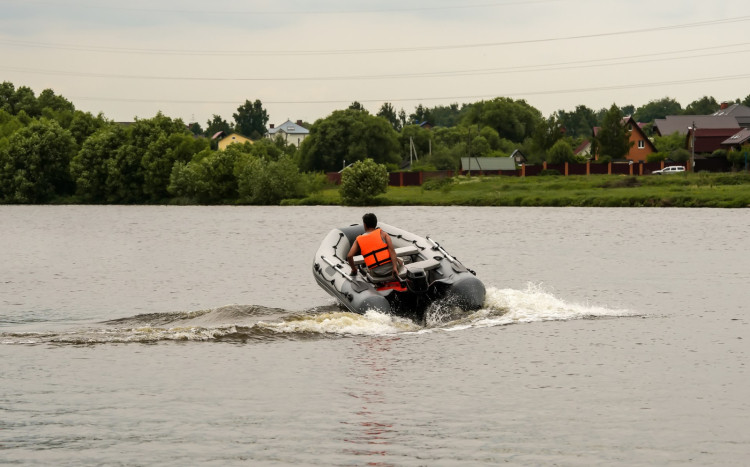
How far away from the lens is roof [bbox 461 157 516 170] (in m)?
108

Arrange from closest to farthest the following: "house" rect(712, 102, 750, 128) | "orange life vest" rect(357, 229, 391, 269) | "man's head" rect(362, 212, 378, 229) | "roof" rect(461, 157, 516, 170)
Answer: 1. "orange life vest" rect(357, 229, 391, 269)
2. "man's head" rect(362, 212, 378, 229)
3. "roof" rect(461, 157, 516, 170)
4. "house" rect(712, 102, 750, 128)

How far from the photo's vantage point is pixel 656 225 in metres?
48.8

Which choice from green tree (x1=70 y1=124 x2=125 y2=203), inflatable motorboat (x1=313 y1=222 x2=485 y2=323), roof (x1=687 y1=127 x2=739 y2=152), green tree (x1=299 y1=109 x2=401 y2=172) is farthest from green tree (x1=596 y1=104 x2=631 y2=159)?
inflatable motorboat (x1=313 y1=222 x2=485 y2=323)

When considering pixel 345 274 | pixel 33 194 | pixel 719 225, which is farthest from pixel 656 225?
pixel 33 194

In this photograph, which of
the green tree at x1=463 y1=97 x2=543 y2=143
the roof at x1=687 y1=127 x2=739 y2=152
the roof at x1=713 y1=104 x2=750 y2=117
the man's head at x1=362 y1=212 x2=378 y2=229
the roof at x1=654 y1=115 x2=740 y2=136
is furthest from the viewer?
the green tree at x1=463 y1=97 x2=543 y2=143

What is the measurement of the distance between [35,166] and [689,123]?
6723cm

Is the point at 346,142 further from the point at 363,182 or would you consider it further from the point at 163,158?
the point at 363,182

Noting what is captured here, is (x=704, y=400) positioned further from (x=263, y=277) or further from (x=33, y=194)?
(x=33, y=194)

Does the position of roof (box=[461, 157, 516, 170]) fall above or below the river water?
above

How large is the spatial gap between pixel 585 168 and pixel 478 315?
239 feet

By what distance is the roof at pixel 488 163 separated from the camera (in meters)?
108

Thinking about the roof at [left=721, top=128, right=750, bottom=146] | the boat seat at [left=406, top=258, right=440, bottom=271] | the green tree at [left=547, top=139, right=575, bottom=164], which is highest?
the roof at [left=721, top=128, right=750, bottom=146]

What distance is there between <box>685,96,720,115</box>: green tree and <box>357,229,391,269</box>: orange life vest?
14839 cm

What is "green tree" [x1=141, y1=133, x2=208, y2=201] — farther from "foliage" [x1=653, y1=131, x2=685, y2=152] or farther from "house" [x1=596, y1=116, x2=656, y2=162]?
"foliage" [x1=653, y1=131, x2=685, y2=152]
